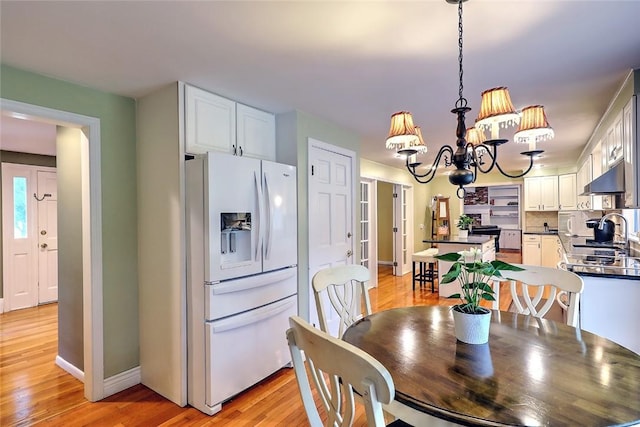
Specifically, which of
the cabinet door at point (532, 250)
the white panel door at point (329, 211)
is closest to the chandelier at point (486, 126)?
the white panel door at point (329, 211)

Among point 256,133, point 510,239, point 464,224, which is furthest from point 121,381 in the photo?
point 510,239

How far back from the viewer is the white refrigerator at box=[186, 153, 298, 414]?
2301 millimetres

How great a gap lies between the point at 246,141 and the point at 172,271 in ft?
3.99

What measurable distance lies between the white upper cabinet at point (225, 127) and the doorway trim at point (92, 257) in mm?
723

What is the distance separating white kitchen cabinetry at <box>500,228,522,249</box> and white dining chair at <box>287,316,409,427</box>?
11.4 metres

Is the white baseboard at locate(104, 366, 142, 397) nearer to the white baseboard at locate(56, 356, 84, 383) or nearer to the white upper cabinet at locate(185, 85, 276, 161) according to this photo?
the white baseboard at locate(56, 356, 84, 383)

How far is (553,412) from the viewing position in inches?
35.6

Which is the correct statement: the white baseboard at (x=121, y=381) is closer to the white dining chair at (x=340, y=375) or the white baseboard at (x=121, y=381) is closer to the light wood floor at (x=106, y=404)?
the light wood floor at (x=106, y=404)

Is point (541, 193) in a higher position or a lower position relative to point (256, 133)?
lower

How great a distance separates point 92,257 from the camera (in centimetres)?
248

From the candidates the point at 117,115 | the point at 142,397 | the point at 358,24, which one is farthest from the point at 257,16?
the point at 142,397

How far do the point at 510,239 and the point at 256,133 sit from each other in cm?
1035

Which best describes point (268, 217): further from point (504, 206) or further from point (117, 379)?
point (504, 206)

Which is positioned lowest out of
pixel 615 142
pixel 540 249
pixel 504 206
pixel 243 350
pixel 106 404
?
pixel 106 404
